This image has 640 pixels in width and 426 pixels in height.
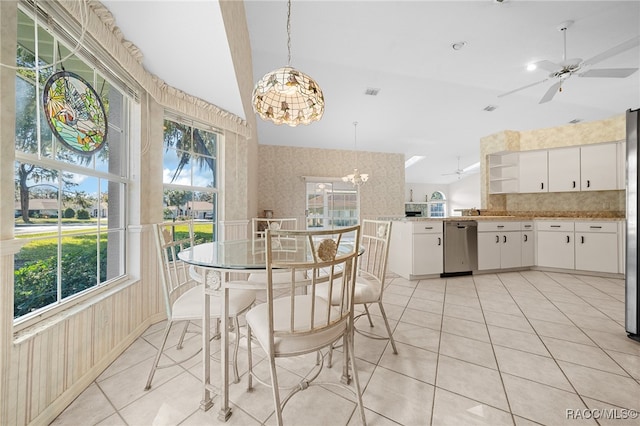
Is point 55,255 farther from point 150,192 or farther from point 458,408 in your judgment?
point 458,408

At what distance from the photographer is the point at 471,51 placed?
11.4 feet

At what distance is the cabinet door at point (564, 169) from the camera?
3.95 m

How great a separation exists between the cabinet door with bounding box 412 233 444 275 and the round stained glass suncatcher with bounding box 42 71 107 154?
11.7 ft

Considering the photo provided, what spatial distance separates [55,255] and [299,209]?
5763 mm

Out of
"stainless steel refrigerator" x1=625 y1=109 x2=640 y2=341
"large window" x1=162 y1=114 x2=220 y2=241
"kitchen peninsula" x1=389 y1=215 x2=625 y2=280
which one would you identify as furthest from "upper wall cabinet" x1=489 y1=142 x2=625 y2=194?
"large window" x1=162 y1=114 x2=220 y2=241

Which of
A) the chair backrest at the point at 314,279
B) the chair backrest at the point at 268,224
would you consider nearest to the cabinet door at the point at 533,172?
the chair backrest at the point at 268,224

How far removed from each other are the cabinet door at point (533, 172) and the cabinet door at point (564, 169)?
3.5 inches

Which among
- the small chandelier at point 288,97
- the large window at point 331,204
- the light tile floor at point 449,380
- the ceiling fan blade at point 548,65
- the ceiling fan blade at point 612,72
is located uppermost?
the ceiling fan blade at point 548,65

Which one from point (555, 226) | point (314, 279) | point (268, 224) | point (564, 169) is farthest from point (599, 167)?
point (314, 279)

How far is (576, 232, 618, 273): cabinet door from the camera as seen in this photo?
135 inches

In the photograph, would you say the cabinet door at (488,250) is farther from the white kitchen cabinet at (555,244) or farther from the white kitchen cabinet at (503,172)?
the white kitchen cabinet at (503,172)

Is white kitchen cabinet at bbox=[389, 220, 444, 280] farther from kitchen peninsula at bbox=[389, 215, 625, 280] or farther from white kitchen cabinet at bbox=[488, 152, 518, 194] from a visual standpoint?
white kitchen cabinet at bbox=[488, 152, 518, 194]

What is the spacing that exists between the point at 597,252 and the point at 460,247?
1974 mm

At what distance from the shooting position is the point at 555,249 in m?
3.78
